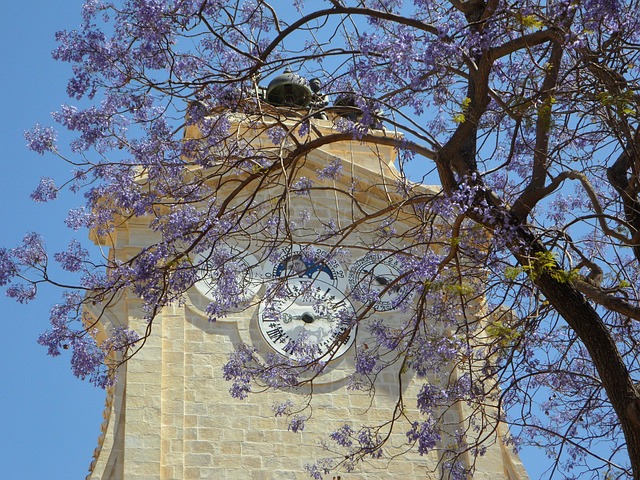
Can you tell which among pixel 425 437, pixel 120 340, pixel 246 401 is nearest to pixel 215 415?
pixel 246 401

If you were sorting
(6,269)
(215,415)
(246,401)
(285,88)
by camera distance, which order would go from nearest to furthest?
(6,269) → (215,415) → (246,401) → (285,88)

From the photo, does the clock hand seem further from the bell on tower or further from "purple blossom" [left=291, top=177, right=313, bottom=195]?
"purple blossom" [left=291, top=177, right=313, bottom=195]

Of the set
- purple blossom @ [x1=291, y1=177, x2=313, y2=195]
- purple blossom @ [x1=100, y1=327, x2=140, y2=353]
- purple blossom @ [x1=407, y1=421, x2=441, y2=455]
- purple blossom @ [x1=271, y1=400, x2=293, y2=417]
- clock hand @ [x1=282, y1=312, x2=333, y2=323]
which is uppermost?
clock hand @ [x1=282, y1=312, x2=333, y2=323]

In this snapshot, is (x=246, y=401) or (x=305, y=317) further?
(x=305, y=317)

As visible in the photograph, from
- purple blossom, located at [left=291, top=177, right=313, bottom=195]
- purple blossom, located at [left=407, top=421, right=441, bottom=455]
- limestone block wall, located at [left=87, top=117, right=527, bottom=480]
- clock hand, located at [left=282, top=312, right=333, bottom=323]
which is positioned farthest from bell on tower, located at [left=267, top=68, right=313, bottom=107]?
purple blossom, located at [left=407, top=421, right=441, bottom=455]

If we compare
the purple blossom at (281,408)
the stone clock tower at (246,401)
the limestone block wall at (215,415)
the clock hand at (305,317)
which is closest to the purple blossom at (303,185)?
the purple blossom at (281,408)

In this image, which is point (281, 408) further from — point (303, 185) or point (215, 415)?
point (215, 415)

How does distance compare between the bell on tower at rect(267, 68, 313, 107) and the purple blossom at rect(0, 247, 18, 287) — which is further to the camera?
the bell on tower at rect(267, 68, 313, 107)

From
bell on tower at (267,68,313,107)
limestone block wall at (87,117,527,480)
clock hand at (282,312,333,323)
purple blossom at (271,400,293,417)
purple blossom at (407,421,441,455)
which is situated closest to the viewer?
purple blossom at (407,421,441,455)

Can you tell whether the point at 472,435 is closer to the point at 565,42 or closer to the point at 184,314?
the point at 184,314

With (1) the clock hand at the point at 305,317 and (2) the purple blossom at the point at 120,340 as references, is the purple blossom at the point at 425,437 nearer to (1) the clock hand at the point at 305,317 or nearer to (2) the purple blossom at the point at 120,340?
(2) the purple blossom at the point at 120,340

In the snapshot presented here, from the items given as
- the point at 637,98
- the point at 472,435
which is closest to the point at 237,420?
the point at 472,435

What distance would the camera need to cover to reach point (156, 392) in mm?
19469

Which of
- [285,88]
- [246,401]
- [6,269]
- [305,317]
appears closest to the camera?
[6,269]
